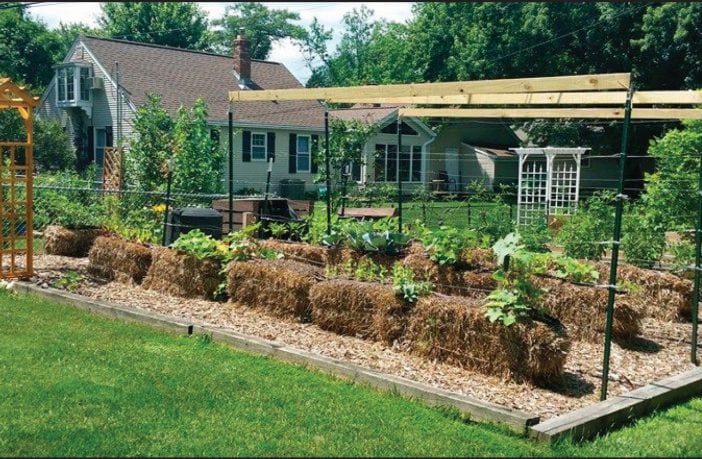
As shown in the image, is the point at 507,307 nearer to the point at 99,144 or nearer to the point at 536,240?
the point at 536,240

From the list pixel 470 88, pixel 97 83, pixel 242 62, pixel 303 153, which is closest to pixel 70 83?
pixel 97 83

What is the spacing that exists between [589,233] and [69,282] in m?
6.91

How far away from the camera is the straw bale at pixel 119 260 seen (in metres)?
9.61

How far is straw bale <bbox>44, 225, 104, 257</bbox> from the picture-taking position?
38.8ft

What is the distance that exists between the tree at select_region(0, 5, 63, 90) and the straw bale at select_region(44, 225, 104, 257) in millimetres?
30138

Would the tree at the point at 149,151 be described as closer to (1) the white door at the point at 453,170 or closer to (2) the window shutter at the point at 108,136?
(2) the window shutter at the point at 108,136

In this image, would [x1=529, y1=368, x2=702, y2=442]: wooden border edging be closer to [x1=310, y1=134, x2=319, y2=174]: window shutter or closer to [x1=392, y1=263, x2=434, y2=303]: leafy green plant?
[x1=392, y1=263, x2=434, y2=303]: leafy green plant

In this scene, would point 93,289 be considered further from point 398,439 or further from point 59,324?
point 398,439

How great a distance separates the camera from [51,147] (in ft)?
87.6

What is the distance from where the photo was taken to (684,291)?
8.21m

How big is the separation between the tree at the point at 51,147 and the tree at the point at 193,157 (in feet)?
32.9

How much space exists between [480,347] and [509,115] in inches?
158

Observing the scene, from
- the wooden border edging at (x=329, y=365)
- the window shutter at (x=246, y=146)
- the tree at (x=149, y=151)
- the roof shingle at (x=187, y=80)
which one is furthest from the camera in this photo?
the window shutter at (x=246, y=146)

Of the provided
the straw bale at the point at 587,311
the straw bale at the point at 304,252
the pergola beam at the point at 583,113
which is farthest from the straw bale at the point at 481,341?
the pergola beam at the point at 583,113
